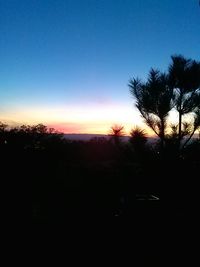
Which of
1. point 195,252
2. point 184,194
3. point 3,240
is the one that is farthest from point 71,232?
point 184,194

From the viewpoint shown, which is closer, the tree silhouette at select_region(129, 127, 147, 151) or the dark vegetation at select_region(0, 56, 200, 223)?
the dark vegetation at select_region(0, 56, 200, 223)

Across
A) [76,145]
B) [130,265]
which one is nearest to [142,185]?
[130,265]

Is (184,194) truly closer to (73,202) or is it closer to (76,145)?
(73,202)

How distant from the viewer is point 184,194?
936cm

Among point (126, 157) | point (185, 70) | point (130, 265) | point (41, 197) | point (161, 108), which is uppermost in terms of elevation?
point (185, 70)

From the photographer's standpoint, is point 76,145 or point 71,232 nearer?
point 71,232

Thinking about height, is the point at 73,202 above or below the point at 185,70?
below

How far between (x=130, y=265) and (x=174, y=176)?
6.68 m

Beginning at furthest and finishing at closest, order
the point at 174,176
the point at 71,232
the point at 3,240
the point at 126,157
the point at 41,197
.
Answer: the point at 126,157
the point at 174,176
the point at 41,197
the point at 71,232
the point at 3,240

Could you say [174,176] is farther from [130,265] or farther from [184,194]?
[130,265]

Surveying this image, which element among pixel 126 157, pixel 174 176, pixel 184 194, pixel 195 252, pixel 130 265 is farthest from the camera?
pixel 126 157

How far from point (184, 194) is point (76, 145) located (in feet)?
41.2

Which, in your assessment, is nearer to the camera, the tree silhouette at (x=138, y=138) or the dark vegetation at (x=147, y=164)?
the dark vegetation at (x=147, y=164)

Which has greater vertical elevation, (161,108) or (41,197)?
(161,108)
